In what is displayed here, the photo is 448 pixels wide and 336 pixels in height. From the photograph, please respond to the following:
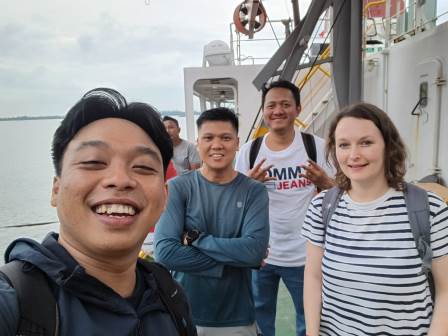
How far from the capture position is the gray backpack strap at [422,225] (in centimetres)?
120

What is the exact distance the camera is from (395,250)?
1.24 m

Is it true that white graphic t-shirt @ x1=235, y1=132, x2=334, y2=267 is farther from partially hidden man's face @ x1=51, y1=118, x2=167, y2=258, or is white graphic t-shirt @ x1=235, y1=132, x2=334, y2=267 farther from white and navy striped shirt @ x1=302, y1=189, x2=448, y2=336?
partially hidden man's face @ x1=51, y1=118, x2=167, y2=258

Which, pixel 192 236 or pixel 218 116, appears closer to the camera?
pixel 192 236

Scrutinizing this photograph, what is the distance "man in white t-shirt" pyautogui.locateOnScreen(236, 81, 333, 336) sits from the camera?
216 cm

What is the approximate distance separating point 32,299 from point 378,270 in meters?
1.10

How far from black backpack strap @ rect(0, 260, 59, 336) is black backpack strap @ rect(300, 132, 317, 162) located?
5.93 ft

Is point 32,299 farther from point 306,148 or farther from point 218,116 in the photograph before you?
point 306,148

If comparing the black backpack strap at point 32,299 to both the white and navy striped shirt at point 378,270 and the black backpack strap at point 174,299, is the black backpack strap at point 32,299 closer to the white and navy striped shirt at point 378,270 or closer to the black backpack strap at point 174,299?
the black backpack strap at point 174,299

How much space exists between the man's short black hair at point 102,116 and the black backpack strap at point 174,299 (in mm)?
370

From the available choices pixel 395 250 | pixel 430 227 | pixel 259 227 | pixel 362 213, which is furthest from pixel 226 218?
pixel 430 227

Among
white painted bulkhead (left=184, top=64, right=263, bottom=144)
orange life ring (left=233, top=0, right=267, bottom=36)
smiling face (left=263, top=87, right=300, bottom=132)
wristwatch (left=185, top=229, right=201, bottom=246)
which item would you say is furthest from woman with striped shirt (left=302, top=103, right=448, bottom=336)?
white painted bulkhead (left=184, top=64, right=263, bottom=144)

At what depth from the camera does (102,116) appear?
882 millimetres

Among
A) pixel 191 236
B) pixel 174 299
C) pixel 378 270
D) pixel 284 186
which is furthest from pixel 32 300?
pixel 284 186

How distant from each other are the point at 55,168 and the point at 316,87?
23.3ft
